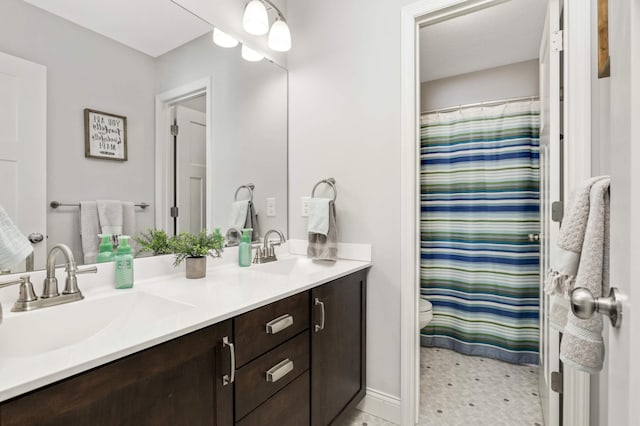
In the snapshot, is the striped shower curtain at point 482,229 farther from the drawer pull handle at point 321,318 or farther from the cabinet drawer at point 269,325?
the cabinet drawer at point 269,325

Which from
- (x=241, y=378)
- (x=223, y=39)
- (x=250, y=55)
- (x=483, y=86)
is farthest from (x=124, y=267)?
(x=483, y=86)

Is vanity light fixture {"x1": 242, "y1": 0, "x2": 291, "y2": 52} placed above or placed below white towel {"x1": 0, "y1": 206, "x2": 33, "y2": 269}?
above

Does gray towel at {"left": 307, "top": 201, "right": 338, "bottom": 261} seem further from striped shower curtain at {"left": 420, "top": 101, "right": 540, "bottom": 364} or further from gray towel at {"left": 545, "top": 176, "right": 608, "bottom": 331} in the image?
striped shower curtain at {"left": 420, "top": 101, "right": 540, "bottom": 364}

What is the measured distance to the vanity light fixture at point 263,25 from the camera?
5.36ft

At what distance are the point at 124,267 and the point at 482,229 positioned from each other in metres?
2.34

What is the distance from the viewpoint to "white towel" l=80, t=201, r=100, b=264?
1.13m

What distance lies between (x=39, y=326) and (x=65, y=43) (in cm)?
92

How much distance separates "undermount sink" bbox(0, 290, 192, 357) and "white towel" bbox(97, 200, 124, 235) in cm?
28

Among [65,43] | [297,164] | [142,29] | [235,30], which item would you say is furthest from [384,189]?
[65,43]

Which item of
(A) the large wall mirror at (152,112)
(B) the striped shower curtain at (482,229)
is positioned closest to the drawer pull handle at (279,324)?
(A) the large wall mirror at (152,112)

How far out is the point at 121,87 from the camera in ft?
4.06

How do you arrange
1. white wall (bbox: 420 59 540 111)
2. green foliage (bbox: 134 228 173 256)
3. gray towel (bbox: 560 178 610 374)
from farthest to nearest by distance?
white wall (bbox: 420 59 540 111) < green foliage (bbox: 134 228 173 256) < gray towel (bbox: 560 178 610 374)

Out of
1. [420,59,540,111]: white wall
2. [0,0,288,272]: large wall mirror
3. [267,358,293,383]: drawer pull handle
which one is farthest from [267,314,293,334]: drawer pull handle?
[420,59,540,111]: white wall

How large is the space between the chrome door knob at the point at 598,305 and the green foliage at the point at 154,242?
1361mm
